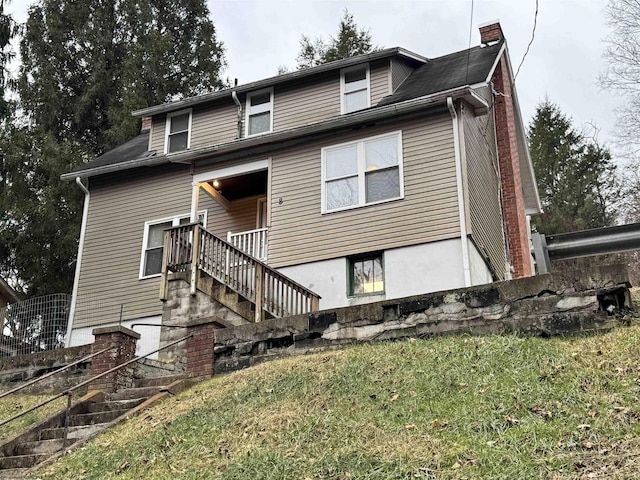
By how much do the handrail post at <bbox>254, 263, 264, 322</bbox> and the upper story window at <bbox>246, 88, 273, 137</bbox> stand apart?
4.93 meters

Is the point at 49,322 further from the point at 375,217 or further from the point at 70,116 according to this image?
the point at 70,116

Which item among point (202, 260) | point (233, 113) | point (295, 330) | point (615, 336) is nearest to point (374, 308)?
point (295, 330)

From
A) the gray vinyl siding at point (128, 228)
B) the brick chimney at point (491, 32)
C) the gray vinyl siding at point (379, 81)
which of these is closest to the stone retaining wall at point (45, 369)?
the gray vinyl siding at point (128, 228)

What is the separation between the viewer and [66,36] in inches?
1062

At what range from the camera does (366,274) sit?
1342 cm


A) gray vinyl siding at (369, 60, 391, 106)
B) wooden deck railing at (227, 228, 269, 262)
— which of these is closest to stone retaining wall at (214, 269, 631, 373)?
wooden deck railing at (227, 228, 269, 262)

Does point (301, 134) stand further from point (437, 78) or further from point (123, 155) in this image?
point (123, 155)

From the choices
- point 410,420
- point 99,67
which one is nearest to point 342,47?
point 99,67

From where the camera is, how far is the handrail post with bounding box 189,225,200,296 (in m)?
12.5

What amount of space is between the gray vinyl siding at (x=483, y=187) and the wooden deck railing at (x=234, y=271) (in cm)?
343

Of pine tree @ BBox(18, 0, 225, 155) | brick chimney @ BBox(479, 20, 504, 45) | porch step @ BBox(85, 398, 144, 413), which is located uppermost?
pine tree @ BBox(18, 0, 225, 155)

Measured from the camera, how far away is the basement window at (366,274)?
13.2m

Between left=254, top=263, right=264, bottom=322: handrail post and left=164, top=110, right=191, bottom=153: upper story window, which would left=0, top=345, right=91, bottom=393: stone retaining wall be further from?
left=164, top=110, right=191, bottom=153: upper story window

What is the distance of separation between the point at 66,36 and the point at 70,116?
321 centimetres
